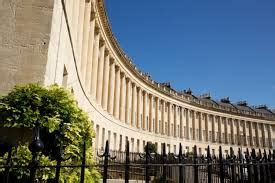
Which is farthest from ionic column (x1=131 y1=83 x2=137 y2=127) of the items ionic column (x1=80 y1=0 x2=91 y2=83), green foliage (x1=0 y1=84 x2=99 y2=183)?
green foliage (x1=0 y1=84 x2=99 y2=183)

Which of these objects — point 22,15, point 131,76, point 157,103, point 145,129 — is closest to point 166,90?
point 157,103

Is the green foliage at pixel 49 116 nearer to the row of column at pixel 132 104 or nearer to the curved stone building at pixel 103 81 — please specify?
the curved stone building at pixel 103 81

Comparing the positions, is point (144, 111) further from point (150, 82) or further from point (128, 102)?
point (128, 102)

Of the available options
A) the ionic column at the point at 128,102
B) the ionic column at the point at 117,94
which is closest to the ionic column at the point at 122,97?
the ionic column at the point at 128,102

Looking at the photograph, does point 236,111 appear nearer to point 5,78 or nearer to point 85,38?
point 85,38

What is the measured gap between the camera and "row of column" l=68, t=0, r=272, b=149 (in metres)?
25.5

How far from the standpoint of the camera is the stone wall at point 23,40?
10148 mm

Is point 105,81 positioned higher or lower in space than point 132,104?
higher

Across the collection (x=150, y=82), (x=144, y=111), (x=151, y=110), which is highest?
(x=150, y=82)

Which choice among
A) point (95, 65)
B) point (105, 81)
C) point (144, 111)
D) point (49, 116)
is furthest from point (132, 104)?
point (49, 116)

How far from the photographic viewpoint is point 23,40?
34.7ft

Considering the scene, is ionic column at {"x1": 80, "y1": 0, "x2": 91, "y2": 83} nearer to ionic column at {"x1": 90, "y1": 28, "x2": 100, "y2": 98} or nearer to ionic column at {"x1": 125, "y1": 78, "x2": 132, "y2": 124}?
ionic column at {"x1": 90, "y1": 28, "x2": 100, "y2": 98}

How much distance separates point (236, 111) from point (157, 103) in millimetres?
34095

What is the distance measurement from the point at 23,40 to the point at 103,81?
27.8 meters
